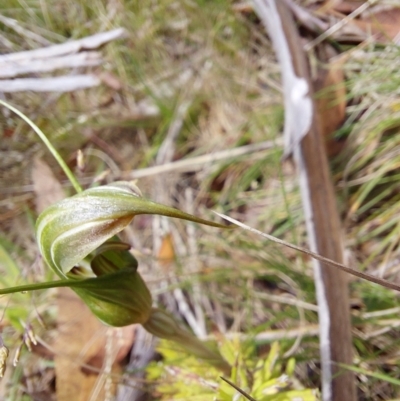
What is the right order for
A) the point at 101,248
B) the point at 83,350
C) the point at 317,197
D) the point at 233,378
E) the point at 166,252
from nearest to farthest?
the point at 101,248
the point at 233,378
the point at 317,197
the point at 83,350
the point at 166,252

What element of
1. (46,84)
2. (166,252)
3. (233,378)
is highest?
(46,84)

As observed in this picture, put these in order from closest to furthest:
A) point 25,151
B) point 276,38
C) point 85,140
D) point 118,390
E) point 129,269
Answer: point 129,269 < point 118,390 < point 276,38 < point 25,151 < point 85,140

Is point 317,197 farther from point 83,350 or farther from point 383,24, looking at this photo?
point 83,350

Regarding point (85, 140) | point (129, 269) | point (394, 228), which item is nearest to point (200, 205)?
point (85, 140)

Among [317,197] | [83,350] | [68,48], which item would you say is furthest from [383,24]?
[83,350]

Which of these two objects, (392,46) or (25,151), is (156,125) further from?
(392,46)

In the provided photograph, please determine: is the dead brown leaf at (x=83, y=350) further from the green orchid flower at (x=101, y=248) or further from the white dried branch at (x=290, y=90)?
the white dried branch at (x=290, y=90)
